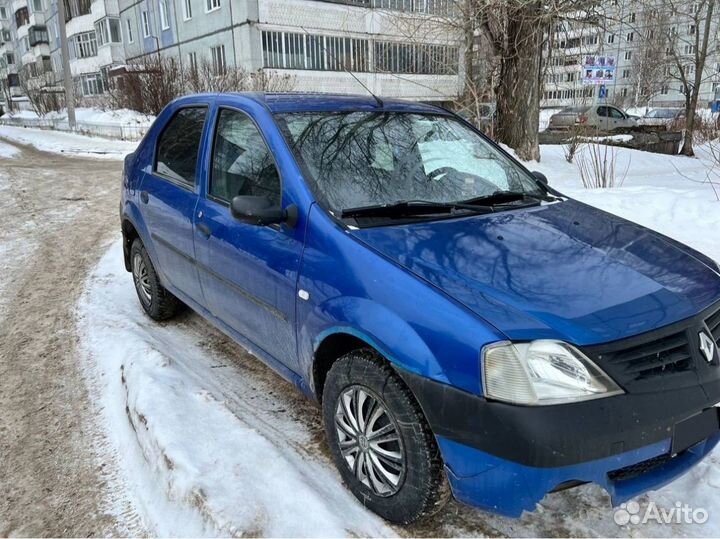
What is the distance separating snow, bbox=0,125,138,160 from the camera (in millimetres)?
19353

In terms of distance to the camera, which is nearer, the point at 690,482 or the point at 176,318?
the point at 690,482

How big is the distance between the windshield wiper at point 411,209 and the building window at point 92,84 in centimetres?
4582

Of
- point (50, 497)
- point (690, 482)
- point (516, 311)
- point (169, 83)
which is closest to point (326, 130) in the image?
point (516, 311)

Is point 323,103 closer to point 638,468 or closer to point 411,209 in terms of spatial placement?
point 411,209

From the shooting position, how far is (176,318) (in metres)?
4.66

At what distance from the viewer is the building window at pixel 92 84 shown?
140 ft

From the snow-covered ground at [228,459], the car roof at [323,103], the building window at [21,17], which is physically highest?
the building window at [21,17]

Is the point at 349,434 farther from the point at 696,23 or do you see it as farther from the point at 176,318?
the point at 696,23

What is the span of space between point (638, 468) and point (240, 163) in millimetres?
2544

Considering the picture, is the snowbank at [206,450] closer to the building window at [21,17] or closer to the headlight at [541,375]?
the headlight at [541,375]

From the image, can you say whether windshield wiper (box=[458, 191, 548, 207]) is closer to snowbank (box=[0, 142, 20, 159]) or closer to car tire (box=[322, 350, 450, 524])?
car tire (box=[322, 350, 450, 524])

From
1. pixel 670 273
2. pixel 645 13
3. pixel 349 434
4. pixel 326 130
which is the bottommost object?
pixel 349 434

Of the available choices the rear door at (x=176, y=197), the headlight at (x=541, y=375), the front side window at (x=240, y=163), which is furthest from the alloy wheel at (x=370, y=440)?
the rear door at (x=176, y=197)

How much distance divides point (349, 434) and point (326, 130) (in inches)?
65.7
